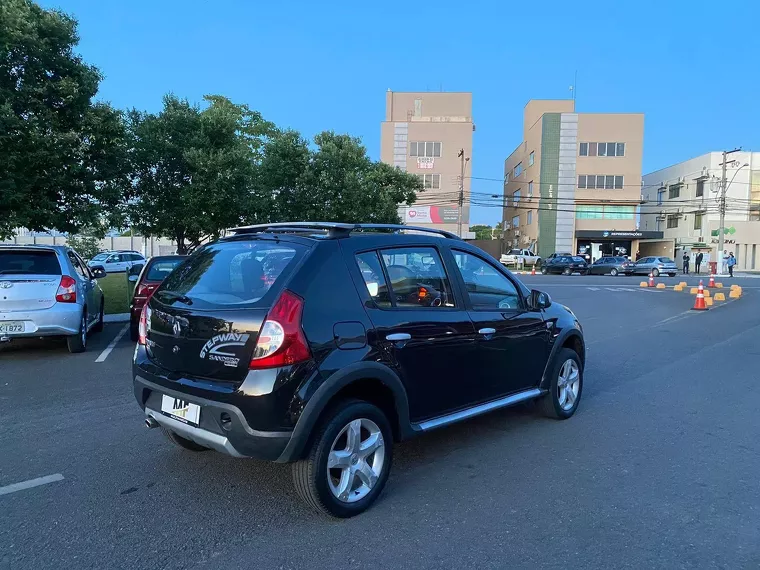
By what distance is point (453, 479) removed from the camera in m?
3.93

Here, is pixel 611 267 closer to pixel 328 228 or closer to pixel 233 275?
pixel 328 228

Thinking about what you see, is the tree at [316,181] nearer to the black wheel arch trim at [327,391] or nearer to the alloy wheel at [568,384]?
the alloy wheel at [568,384]

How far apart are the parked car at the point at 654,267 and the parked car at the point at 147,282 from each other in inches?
1479

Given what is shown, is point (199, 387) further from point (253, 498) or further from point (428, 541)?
point (428, 541)

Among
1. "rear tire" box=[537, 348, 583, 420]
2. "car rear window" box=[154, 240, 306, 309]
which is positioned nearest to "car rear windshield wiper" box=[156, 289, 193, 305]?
"car rear window" box=[154, 240, 306, 309]

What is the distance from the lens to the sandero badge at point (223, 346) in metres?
3.18

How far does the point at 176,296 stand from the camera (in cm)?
375

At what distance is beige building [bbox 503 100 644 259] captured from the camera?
58344mm

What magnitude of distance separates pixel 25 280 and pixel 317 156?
1364 cm

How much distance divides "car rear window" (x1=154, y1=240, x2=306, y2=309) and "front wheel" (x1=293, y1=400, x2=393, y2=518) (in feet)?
2.78

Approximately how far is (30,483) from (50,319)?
176 inches

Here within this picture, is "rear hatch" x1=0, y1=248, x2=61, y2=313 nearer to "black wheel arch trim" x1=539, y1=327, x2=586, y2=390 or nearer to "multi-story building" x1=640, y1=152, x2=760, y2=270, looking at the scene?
"black wheel arch trim" x1=539, y1=327, x2=586, y2=390

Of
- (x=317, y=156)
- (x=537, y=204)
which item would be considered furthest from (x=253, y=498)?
(x=537, y=204)

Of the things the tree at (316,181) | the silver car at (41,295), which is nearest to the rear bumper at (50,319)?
the silver car at (41,295)
